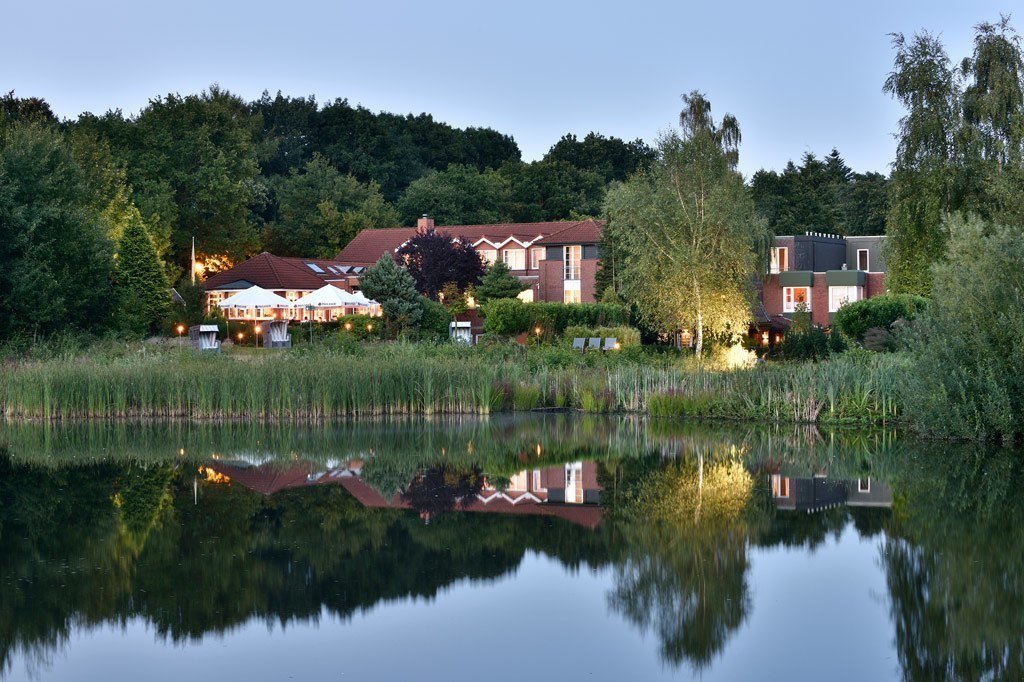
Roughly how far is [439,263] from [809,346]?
73.4 ft

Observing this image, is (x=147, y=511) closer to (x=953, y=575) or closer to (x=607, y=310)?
(x=953, y=575)

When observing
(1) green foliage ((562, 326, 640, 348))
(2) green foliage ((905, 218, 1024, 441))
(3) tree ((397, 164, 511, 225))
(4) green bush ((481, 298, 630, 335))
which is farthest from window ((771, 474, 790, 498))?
(3) tree ((397, 164, 511, 225))

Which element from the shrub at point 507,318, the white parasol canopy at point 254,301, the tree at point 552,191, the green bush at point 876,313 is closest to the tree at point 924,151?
the green bush at point 876,313

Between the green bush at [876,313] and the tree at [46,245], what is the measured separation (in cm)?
2134

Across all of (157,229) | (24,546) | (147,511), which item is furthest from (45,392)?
(157,229)

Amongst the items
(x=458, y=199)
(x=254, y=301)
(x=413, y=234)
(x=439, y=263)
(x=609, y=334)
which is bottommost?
(x=609, y=334)

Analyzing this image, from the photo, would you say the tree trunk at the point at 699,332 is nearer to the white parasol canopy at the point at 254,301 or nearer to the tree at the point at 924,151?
the tree at the point at 924,151

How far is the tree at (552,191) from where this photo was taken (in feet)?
239

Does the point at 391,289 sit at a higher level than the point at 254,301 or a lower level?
higher

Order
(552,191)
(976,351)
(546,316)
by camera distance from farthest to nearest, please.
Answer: (552,191) → (546,316) → (976,351)

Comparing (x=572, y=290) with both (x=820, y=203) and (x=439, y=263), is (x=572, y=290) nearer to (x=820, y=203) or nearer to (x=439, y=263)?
(x=439, y=263)

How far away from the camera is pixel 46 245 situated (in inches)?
1260

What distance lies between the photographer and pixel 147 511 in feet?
45.1

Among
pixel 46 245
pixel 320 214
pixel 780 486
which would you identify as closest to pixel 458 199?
pixel 320 214
